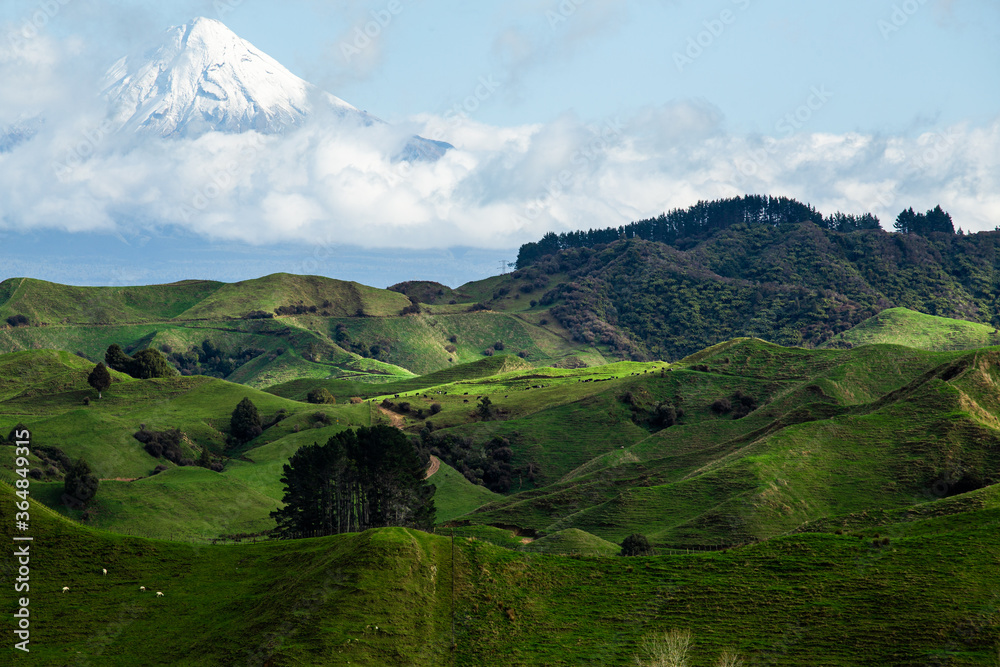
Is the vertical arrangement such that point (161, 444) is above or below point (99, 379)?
below

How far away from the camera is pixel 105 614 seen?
56.5 meters

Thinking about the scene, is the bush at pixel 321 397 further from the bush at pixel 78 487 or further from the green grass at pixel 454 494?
the bush at pixel 78 487

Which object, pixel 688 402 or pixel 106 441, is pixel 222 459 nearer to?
pixel 106 441

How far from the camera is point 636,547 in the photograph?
81.4 meters

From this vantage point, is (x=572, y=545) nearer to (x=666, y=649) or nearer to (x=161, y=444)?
(x=666, y=649)

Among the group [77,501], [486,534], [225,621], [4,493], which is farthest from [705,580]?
[77,501]

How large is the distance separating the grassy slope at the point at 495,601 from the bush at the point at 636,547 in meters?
16.7

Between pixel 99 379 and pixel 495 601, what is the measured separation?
130 m

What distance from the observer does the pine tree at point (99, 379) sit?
16562cm

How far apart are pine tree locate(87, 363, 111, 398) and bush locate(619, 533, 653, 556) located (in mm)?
117534

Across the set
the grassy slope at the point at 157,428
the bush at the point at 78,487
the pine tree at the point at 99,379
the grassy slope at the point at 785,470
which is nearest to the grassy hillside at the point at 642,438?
the grassy slope at the point at 785,470

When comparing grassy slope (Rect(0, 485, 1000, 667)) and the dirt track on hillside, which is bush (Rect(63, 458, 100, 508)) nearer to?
grassy slope (Rect(0, 485, 1000, 667))

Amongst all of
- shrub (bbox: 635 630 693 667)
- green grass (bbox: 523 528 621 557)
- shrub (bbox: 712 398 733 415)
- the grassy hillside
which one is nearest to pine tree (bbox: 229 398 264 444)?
the grassy hillside

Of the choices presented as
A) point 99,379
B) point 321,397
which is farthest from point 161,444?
point 321,397
